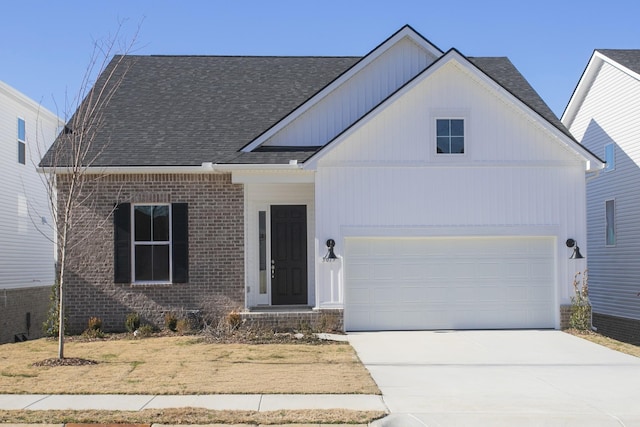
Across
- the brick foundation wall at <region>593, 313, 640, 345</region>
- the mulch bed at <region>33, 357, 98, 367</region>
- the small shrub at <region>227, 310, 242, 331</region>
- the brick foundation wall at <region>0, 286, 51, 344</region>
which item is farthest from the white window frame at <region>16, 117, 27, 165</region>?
the brick foundation wall at <region>593, 313, 640, 345</region>

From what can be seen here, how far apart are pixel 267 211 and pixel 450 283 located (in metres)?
4.70

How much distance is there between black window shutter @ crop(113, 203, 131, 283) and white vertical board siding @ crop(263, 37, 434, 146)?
146 inches

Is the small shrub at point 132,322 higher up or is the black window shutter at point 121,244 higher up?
the black window shutter at point 121,244

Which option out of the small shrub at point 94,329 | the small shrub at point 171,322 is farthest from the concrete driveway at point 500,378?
the small shrub at point 94,329

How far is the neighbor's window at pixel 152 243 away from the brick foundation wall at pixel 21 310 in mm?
7899

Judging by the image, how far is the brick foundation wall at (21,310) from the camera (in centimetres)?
2277

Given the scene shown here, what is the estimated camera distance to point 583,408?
9219 mm

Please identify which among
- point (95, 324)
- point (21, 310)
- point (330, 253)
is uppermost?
point (330, 253)

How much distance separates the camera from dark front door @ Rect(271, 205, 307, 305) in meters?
18.0

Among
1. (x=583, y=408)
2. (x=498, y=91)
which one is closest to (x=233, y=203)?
(x=498, y=91)

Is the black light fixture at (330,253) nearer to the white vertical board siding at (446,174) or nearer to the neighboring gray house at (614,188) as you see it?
the white vertical board siding at (446,174)

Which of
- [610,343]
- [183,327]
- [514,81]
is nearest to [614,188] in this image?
[514,81]

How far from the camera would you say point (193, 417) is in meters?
8.56

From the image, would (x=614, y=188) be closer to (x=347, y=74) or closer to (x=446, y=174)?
(x=446, y=174)
